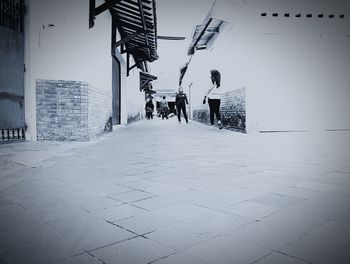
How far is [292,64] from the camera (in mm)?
10547

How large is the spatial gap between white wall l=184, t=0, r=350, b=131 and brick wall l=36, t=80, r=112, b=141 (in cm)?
517

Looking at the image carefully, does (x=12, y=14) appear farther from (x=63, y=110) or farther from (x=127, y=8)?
(x=127, y=8)

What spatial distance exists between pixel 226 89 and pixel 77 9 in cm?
651

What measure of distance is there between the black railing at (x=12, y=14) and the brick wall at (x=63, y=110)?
51.6 inches

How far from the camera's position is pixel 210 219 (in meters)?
2.23

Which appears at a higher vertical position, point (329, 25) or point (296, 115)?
point (329, 25)

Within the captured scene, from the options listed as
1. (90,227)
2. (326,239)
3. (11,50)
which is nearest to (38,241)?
(90,227)

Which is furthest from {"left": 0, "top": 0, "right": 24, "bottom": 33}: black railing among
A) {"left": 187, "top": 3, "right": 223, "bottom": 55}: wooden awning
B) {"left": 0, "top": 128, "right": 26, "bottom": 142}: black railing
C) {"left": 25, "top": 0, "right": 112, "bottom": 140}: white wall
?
{"left": 187, "top": 3, "right": 223, "bottom": 55}: wooden awning

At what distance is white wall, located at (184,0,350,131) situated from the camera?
10234mm

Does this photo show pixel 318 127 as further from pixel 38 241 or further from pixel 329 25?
pixel 38 241

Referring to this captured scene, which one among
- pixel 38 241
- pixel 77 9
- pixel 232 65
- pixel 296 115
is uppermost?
pixel 77 9

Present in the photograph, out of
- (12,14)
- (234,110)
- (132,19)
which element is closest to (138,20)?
(132,19)

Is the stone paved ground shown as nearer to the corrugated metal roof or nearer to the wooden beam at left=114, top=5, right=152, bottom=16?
the corrugated metal roof

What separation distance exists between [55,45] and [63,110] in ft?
5.19
